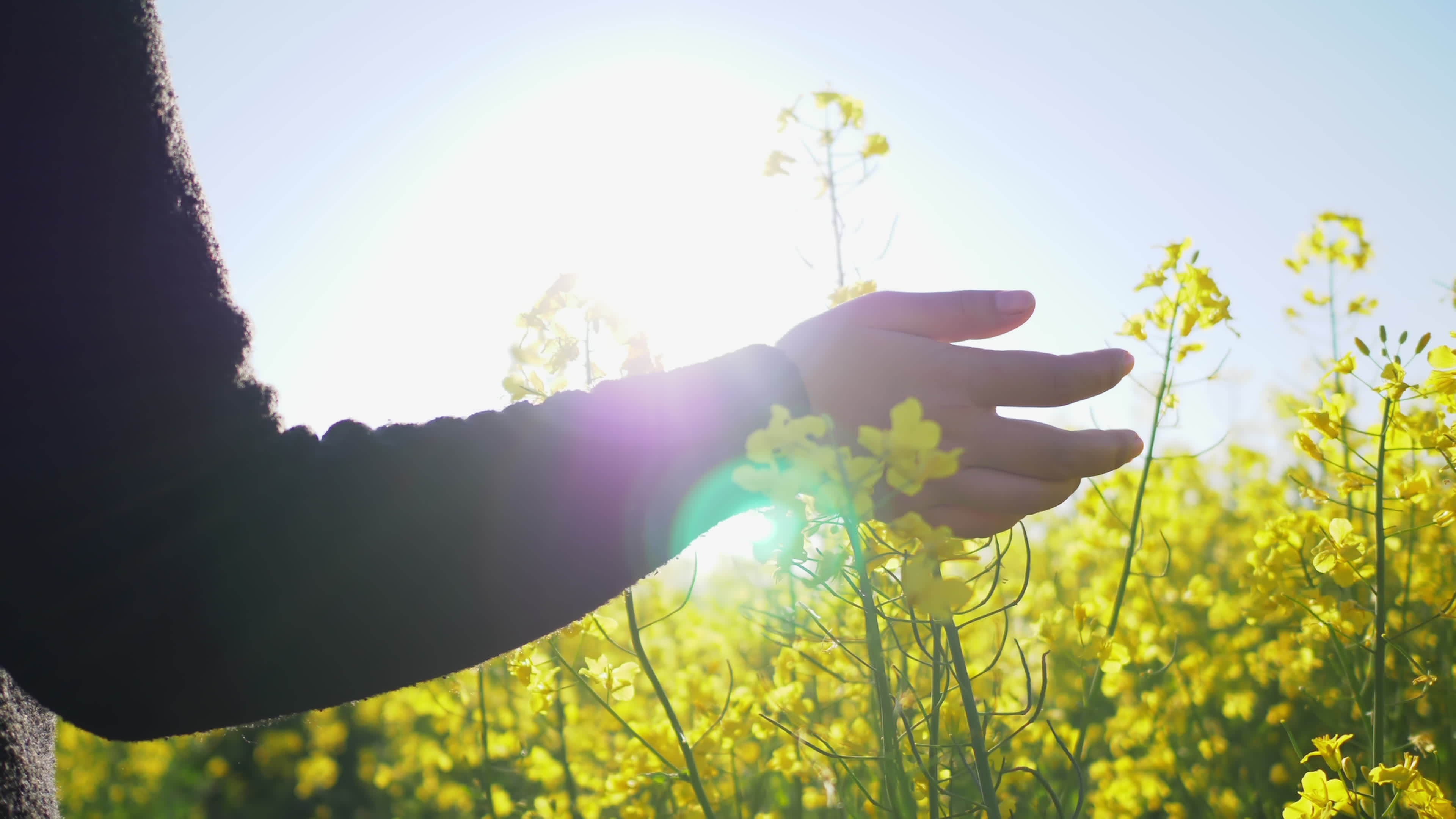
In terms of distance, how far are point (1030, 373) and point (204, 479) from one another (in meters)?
0.68

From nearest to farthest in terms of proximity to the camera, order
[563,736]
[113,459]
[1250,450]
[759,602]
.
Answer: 1. [113,459]
2. [563,736]
3. [759,602]
4. [1250,450]

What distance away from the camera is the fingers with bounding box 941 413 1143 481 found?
29.7 inches

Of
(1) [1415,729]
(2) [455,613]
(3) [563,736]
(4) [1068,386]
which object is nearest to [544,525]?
(2) [455,613]

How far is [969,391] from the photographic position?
2.51 feet

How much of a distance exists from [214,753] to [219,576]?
4932mm

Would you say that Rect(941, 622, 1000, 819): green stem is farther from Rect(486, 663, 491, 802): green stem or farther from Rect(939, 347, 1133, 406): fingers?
Rect(486, 663, 491, 802): green stem

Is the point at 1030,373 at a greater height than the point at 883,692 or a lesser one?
greater

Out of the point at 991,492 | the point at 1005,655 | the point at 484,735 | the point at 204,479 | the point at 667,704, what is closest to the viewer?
the point at 204,479

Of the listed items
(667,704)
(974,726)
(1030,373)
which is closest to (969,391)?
(1030,373)

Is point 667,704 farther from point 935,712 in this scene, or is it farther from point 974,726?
point 974,726

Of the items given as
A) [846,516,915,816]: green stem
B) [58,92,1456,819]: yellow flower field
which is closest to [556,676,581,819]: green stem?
[58,92,1456,819]: yellow flower field

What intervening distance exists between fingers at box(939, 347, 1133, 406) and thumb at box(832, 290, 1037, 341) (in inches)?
1.7

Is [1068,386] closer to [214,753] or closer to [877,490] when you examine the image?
[877,490]

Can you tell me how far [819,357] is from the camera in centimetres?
79
